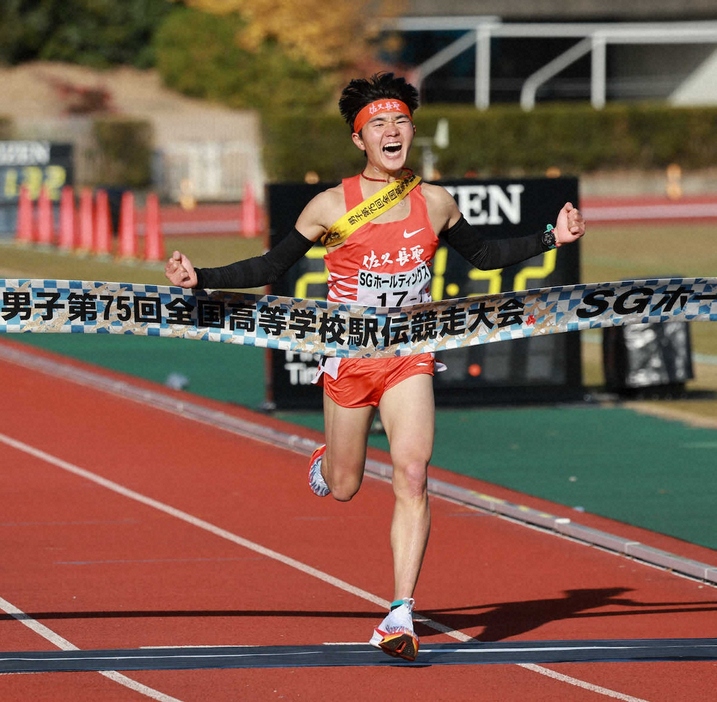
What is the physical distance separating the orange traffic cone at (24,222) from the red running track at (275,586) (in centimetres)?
2040

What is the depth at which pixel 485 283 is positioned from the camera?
579 inches

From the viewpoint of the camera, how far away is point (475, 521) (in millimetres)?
10672

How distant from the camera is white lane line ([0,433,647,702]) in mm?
7082

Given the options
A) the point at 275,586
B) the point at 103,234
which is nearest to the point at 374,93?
the point at 275,586

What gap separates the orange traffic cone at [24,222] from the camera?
33.0 m

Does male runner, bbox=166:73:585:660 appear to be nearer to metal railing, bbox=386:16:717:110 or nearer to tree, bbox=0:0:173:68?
metal railing, bbox=386:16:717:110

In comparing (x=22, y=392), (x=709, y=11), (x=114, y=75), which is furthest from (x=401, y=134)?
(x=114, y=75)

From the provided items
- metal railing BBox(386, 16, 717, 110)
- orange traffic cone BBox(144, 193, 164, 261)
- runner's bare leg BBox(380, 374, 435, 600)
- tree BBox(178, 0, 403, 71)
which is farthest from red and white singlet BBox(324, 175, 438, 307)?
tree BBox(178, 0, 403, 71)

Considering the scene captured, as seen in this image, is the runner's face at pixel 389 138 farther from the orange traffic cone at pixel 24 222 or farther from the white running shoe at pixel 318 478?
the orange traffic cone at pixel 24 222

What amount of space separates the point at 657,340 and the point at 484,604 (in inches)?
288

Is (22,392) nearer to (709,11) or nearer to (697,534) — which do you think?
(697,534)

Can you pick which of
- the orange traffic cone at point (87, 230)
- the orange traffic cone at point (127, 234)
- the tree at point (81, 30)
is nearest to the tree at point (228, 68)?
the tree at point (81, 30)

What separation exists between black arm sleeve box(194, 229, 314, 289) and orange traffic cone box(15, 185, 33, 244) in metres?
26.1

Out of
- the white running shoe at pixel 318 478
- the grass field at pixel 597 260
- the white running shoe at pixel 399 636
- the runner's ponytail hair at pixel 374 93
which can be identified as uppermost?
the runner's ponytail hair at pixel 374 93
